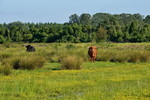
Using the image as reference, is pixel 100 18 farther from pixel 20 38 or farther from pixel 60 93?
pixel 60 93

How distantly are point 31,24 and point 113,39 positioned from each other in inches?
2909

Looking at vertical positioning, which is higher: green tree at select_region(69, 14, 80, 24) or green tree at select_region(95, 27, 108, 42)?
green tree at select_region(69, 14, 80, 24)

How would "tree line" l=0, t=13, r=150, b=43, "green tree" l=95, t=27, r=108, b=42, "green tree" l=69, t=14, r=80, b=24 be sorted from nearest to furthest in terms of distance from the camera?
"green tree" l=95, t=27, r=108, b=42
"tree line" l=0, t=13, r=150, b=43
"green tree" l=69, t=14, r=80, b=24

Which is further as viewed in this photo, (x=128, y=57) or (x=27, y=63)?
(x=128, y=57)

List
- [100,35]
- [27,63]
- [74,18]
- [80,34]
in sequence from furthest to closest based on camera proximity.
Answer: [74,18], [80,34], [100,35], [27,63]

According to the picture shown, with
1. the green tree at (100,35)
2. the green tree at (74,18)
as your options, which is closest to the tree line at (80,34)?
the green tree at (100,35)

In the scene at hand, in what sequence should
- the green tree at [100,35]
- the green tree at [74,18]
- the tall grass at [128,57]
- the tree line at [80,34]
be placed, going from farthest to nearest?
the green tree at [74,18], the tree line at [80,34], the green tree at [100,35], the tall grass at [128,57]

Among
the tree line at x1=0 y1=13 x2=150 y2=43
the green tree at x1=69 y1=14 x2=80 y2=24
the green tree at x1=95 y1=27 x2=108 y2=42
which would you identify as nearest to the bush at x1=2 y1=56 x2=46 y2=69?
the green tree at x1=95 y1=27 x2=108 y2=42

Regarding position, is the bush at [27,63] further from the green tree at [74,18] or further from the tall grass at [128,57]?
the green tree at [74,18]

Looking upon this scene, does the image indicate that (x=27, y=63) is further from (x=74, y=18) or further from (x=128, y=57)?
(x=74, y=18)

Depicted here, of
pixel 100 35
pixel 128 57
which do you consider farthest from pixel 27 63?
pixel 100 35

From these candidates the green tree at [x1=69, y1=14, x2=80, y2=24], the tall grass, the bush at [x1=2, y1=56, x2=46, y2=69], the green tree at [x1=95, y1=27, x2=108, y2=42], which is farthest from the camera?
the green tree at [x1=69, y1=14, x2=80, y2=24]

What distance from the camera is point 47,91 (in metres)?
13.8

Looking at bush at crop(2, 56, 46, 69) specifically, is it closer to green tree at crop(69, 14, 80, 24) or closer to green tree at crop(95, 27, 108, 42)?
green tree at crop(95, 27, 108, 42)
